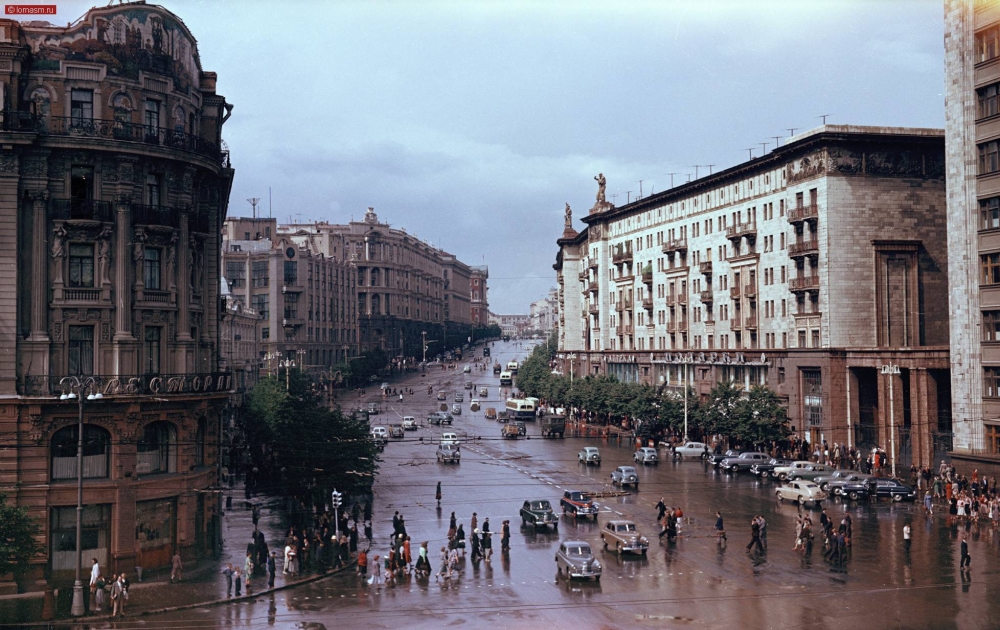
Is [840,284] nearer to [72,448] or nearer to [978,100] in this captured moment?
[978,100]

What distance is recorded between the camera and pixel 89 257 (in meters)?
42.7

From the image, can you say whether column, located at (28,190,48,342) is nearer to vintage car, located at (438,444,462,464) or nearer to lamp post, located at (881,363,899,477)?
vintage car, located at (438,444,462,464)

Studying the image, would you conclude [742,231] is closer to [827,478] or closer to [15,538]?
[827,478]

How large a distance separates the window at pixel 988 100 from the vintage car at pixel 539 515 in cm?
3417

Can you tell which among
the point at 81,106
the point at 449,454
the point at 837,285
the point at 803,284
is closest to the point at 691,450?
the point at 803,284

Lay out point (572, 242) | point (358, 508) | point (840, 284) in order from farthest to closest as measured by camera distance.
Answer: point (572, 242), point (840, 284), point (358, 508)

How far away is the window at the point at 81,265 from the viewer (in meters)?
42.4

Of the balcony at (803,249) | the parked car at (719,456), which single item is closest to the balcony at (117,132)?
the parked car at (719,456)

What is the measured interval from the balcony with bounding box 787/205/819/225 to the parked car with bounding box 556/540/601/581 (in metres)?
50.0

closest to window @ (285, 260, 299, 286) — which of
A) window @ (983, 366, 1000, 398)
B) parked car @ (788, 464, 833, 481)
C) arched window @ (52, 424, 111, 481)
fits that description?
parked car @ (788, 464, 833, 481)

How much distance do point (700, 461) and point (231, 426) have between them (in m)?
44.3

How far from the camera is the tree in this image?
3588cm

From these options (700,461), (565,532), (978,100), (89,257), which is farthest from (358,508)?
(978,100)

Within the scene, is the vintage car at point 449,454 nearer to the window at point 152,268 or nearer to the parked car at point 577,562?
the window at point 152,268
